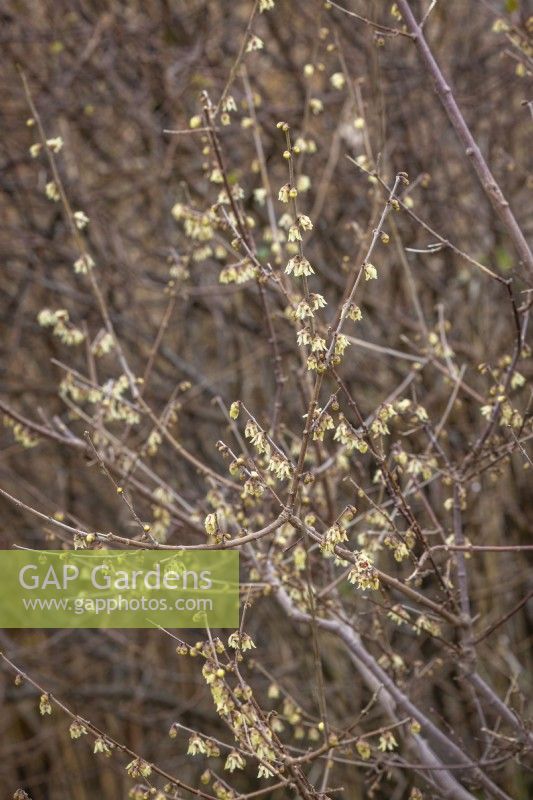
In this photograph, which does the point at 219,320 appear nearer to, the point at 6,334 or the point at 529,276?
the point at 6,334

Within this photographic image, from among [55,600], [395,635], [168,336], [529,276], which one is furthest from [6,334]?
[529,276]

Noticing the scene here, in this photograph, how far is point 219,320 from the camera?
4211 mm

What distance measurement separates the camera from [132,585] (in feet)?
6.72

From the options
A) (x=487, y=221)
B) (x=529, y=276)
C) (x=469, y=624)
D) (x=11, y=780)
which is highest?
(x=487, y=221)

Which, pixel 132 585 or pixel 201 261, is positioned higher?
pixel 201 261

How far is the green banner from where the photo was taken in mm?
2000

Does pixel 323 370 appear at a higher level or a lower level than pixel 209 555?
higher

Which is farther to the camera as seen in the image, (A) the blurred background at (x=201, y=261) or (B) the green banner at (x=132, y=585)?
(A) the blurred background at (x=201, y=261)

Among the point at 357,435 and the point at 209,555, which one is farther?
the point at 209,555

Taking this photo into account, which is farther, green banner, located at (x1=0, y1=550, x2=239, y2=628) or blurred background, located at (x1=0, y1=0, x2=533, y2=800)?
blurred background, located at (x1=0, y1=0, x2=533, y2=800)

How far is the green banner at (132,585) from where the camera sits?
2000mm

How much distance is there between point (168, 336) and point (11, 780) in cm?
233

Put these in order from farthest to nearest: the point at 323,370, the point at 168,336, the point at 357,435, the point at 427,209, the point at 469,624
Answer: the point at 168,336
the point at 427,209
the point at 469,624
the point at 357,435
the point at 323,370

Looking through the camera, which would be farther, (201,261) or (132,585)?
(201,261)
